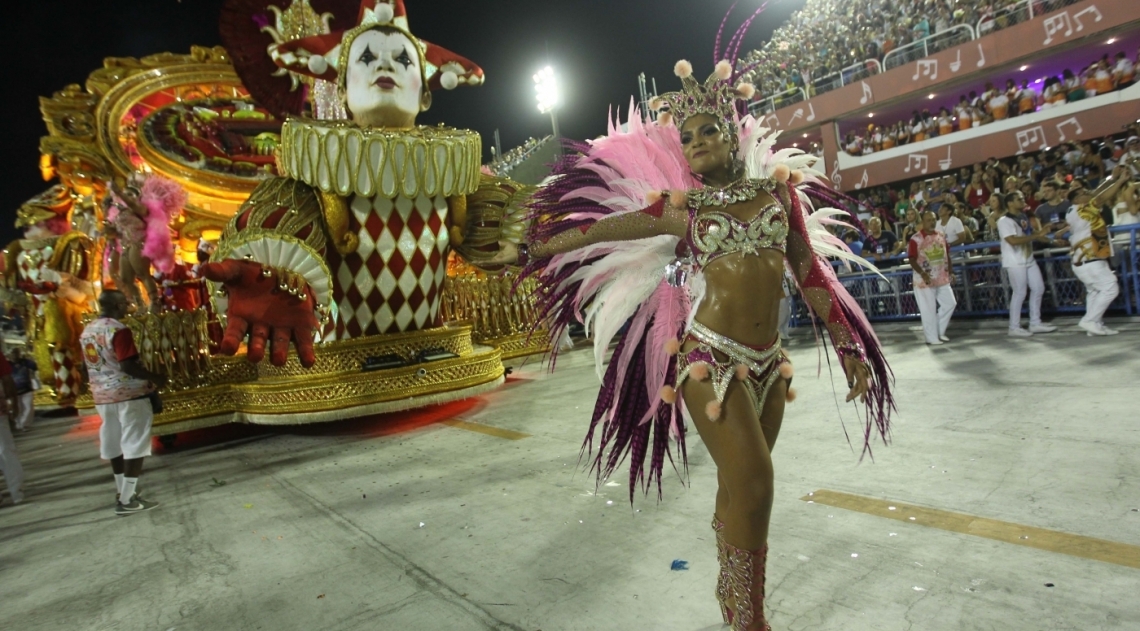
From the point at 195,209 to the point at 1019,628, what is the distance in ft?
35.3

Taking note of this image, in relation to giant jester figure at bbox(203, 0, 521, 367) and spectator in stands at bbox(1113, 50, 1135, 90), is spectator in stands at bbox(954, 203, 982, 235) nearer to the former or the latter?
spectator in stands at bbox(1113, 50, 1135, 90)

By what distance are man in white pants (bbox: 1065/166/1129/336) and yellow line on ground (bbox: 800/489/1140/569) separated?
5045 mm

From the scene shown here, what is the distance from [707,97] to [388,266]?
3.70 meters

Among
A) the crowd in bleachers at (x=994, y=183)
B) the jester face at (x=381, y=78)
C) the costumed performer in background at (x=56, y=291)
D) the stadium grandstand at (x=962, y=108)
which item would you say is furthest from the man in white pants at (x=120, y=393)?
the crowd in bleachers at (x=994, y=183)

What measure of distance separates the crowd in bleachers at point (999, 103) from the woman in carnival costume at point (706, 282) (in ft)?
44.7

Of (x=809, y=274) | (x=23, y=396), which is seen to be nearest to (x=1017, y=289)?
(x=809, y=274)

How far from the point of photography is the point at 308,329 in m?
4.29

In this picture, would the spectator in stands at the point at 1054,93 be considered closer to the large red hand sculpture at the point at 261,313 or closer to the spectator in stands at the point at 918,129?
the spectator in stands at the point at 918,129

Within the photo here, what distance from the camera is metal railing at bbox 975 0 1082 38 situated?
12.5 m

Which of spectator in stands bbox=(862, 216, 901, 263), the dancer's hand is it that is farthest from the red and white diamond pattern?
spectator in stands bbox=(862, 216, 901, 263)

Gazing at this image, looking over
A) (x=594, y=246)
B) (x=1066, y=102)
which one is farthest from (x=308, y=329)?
(x=1066, y=102)

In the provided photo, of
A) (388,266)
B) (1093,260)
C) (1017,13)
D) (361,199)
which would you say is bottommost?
(1093,260)

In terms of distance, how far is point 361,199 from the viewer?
16.6 feet

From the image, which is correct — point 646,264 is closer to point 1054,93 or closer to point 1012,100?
point 1054,93
